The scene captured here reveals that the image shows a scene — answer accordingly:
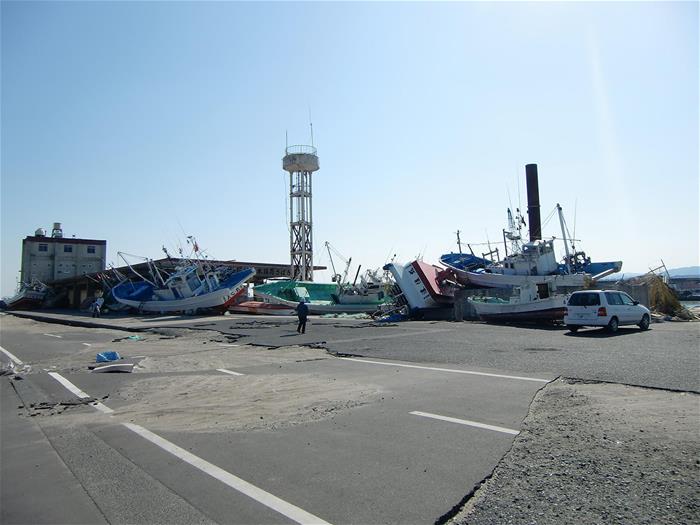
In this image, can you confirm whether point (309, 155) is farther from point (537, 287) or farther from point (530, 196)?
point (537, 287)

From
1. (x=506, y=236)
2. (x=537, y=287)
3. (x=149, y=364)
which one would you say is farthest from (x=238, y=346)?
(x=506, y=236)

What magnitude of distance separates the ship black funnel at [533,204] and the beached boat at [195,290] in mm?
27623

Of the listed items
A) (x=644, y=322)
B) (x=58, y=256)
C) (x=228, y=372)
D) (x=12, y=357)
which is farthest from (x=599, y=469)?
(x=58, y=256)

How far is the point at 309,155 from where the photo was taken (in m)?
72.4

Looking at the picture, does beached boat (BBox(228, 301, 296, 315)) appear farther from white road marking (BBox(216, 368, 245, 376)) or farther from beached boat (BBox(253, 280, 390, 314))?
white road marking (BBox(216, 368, 245, 376))

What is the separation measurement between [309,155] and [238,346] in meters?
58.0

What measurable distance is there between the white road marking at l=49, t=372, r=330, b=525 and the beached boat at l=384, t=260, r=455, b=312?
2763cm

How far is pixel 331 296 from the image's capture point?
5131 centimetres

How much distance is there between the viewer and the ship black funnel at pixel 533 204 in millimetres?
46250

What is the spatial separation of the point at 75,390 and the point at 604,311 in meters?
17.7

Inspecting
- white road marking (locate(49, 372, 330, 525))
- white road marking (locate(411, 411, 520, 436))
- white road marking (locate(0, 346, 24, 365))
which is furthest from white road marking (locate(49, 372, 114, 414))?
white road marking (locate(411, 411, 520, 436))

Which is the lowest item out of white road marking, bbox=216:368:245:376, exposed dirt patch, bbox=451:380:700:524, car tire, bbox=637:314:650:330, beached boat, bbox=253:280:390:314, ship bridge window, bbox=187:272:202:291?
exposed dirt patch, bbox=451:380:700:524

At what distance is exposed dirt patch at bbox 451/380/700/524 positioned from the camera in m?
3.83

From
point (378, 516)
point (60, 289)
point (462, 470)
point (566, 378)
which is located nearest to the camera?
→ point (378, 516)
